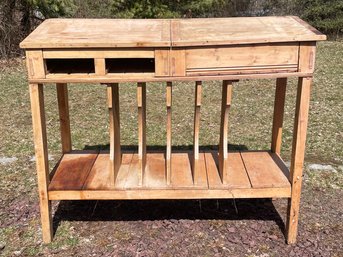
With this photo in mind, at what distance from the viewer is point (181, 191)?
324 cm

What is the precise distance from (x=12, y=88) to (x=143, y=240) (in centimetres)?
550

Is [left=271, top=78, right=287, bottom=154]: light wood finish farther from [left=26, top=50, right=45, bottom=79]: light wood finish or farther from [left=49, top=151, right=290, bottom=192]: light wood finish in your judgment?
[left=26, top=50, right=45, bottom=79]: light wood finish

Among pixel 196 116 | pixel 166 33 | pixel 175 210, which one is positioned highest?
pixel 166 33

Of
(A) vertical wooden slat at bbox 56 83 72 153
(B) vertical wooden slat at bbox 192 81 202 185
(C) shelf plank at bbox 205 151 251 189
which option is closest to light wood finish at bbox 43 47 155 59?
(B) vertical wooden slat at bbox 192 81 202 185

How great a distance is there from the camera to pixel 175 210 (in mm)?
3850

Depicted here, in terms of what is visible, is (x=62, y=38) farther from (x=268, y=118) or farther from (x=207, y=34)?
(x=268, y=118)

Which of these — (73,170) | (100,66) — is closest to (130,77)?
(100,66)

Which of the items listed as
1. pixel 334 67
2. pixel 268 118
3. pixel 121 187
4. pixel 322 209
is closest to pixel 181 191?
pixel 121 187

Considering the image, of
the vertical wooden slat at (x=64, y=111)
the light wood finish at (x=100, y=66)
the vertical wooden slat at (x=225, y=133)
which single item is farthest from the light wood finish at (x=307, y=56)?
the vertical wooden slat at (x=64, y=111)

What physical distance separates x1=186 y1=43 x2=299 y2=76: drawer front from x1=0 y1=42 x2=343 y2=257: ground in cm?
136

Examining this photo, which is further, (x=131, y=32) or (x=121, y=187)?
(x=121, y=187)

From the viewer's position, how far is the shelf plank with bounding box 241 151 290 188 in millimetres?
3293

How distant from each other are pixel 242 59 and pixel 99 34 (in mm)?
982

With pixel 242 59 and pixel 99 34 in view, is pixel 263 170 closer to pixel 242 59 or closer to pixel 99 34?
pixel 242 59
